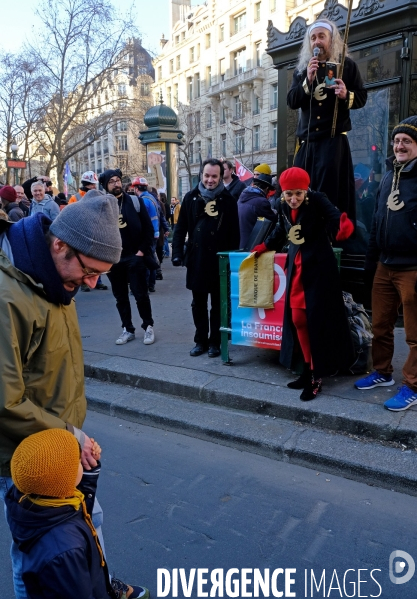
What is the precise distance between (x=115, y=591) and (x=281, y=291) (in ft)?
9.80

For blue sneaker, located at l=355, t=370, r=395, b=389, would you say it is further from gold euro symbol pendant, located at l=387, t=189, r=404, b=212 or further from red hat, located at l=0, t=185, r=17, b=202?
red hat, located at l=0, t=185, r=17, b=202

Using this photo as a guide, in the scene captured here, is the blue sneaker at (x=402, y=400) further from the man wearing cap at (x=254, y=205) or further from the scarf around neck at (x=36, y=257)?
the scarf around neck at (x=36, y=257)

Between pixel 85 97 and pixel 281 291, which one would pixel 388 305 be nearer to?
pixel 281 291

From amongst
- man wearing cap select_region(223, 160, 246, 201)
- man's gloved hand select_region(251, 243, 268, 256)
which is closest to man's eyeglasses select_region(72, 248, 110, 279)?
man's gloved hand select_region(251, 243, 268, 256)

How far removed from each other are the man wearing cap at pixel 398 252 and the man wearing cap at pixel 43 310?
2734mm

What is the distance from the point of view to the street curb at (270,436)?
3367mm

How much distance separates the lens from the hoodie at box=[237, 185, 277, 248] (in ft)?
20.7

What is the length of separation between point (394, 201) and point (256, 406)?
199 cm

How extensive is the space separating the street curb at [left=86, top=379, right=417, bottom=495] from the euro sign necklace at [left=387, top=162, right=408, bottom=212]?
180 centimetres

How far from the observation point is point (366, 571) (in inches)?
99.3

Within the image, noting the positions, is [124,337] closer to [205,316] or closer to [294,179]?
[205,316]

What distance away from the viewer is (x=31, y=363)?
1729mm

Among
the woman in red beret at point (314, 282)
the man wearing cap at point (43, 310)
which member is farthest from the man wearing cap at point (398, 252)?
the man wearing cap at point (43, 310)

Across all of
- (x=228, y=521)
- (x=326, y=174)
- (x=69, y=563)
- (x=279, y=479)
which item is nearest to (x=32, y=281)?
(x=69, y=563)
